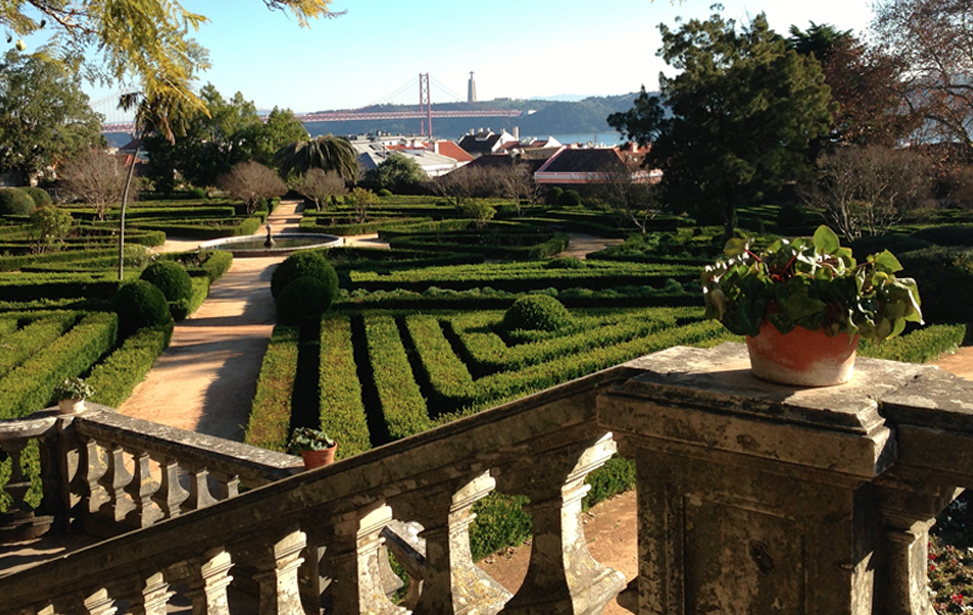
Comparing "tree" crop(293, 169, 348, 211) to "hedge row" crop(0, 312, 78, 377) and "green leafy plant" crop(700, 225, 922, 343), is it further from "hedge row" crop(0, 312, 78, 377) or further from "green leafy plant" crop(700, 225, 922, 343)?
"green leafy plant" crop(700, 225, 922, 343)

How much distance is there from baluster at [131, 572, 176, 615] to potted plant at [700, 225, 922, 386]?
101 inches

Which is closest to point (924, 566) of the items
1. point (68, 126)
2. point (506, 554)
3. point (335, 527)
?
point (335, 527)

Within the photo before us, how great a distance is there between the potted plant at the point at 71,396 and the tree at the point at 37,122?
162ft

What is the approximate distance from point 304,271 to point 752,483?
14.7 metres

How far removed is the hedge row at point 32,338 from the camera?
10789mm

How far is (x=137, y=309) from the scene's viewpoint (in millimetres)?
14000

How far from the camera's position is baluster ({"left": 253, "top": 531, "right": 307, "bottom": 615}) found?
9.96ft

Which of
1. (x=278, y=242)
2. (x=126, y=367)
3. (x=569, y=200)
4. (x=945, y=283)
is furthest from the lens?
(x=569, y=200)

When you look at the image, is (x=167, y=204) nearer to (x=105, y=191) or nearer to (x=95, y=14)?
(x=105, y=191)

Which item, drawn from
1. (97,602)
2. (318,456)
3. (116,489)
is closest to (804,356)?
(97,602)

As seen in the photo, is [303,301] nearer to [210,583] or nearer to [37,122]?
[210,583]

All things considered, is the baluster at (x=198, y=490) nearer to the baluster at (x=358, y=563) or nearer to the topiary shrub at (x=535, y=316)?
the baluster at (x=358, y=563)

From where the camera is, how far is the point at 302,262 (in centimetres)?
1628

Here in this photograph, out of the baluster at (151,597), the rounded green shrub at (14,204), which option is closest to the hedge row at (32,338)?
the baluster at (151,597)
